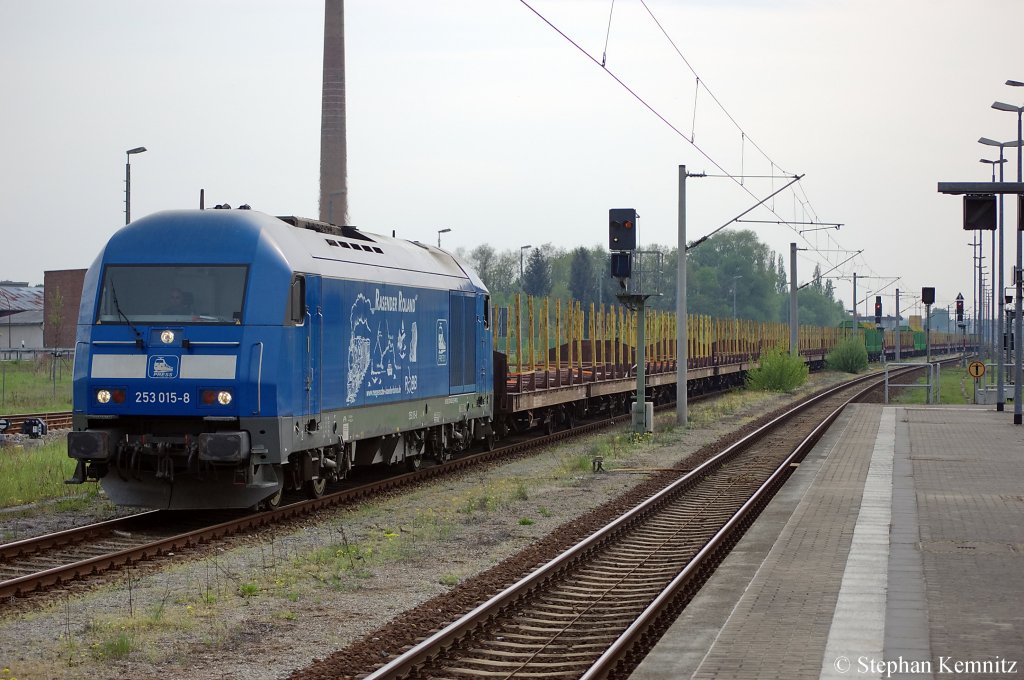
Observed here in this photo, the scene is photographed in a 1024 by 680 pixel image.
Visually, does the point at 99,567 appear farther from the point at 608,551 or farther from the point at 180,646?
the point at 608,551

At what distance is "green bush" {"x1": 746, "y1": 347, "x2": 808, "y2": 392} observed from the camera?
48031 millimetres

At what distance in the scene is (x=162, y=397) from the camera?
1354cm

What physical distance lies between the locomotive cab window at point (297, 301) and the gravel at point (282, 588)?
2382mm

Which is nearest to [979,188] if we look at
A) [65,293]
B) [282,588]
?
[282,588]

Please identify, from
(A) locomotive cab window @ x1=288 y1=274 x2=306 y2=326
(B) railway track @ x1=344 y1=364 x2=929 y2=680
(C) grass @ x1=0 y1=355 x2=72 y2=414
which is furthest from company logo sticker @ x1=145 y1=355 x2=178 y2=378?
(C) grass @ x1=0 y1=355 x2=72 y2=414

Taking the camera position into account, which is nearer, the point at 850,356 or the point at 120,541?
the point at 120,541

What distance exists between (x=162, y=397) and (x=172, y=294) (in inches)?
46.3

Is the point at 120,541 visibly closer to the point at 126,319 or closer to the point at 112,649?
the point at 126,319

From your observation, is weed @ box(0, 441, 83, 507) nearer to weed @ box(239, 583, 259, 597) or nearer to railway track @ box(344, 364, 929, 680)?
weed @ box(239, 583, 259, 597)

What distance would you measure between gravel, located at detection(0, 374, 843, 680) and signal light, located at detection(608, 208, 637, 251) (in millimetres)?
8045

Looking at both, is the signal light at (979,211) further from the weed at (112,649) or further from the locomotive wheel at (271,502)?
the weed at (112,649)

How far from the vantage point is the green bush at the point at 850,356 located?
239 ft

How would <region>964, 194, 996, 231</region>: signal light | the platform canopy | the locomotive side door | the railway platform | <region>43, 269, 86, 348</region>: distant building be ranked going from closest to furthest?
the railway platform
the locomotive side door
the platform canopy
<region>964, 194, 996, 231</region>: signal light
<region>43, 269, 86, 348</region>: distant building

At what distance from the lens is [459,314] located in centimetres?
2092
